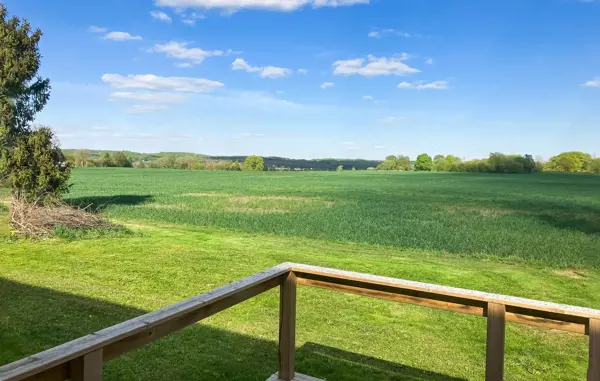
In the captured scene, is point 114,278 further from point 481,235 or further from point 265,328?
point 481,235

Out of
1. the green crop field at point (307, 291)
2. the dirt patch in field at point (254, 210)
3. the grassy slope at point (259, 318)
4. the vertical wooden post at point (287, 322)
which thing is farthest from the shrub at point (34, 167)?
the vertical wooden post at point (287, 322)

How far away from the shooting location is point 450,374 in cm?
407

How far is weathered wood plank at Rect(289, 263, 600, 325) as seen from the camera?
228 cm

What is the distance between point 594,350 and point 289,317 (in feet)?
6.11

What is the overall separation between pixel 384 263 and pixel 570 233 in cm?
915

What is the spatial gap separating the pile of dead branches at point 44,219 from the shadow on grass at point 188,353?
585 centimetres

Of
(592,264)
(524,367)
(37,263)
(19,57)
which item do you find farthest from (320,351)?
(19,57)

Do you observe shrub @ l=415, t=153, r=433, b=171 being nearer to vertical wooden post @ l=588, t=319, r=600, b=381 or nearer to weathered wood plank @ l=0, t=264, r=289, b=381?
vertical wooden post @ l=588, t=319, r=600, b=381

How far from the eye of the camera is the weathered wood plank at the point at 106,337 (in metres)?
1.45

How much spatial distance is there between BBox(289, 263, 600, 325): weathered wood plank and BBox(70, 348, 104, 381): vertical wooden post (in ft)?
5.32

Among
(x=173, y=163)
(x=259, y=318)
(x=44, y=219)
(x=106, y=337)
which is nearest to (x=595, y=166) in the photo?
(x=173, y=163)

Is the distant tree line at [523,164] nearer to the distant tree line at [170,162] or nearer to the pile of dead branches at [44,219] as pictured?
the distant tree line at [170,162]

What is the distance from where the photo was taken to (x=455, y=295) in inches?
101

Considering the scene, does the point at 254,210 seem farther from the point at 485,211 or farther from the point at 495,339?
the point at 495,339
